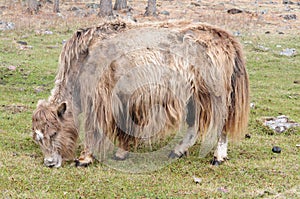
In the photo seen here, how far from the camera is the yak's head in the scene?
5305 mm

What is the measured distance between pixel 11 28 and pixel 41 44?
2207mm

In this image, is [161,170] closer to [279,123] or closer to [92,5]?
[279,123]

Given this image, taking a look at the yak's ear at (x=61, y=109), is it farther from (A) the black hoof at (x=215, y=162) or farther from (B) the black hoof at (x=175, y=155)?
(A) the black hoof at (x=215, y=162)

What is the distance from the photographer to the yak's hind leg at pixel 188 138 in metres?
5.98

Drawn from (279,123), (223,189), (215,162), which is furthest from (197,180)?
(279,123)

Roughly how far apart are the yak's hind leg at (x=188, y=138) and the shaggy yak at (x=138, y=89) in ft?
0.19

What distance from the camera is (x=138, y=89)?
5551 millimetres

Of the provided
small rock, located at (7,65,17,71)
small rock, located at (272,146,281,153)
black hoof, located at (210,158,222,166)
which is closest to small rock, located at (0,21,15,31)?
small rock, located at (7,65,17,71)

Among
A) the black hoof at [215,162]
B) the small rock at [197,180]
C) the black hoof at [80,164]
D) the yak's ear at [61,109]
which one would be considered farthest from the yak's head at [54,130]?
the black hoof at [215,162]

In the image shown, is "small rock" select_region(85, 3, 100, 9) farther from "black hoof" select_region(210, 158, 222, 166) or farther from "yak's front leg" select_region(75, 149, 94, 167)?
"black hoof" select_region(210, 158, 222, 166)

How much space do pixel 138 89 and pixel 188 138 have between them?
3.79 feet

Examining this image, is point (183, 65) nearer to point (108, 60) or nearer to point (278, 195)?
point (108, 60)

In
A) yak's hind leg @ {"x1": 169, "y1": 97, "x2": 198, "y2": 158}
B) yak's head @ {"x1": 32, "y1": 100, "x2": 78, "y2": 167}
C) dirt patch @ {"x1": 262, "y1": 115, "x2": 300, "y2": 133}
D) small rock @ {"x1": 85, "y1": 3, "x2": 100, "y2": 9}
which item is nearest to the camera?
yak's head @ {"x1": 32, "y1": 100, "x2": 78, "y2": 167}

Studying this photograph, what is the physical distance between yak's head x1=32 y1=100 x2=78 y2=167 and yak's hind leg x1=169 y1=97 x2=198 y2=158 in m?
1.50
